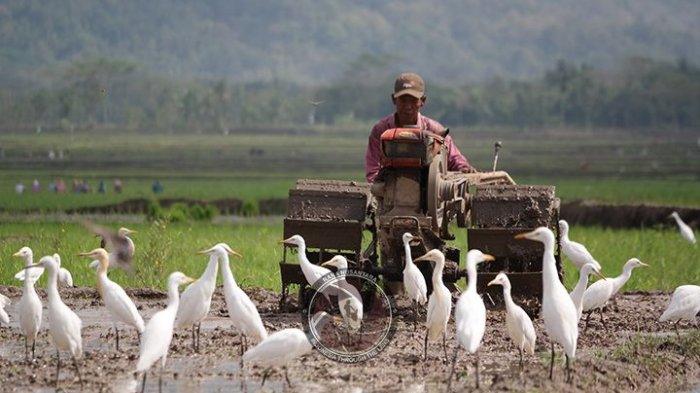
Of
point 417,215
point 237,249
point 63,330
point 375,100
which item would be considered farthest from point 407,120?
point 375,100

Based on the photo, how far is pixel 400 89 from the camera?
39.2 ft

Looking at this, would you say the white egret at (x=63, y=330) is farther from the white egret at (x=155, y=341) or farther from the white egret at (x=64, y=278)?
the white egret at (x=64, y=278)

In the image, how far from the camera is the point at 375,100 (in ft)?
377

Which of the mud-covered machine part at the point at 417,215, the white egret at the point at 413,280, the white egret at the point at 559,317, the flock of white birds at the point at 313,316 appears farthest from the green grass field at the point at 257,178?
the white egret at the point at 559,317

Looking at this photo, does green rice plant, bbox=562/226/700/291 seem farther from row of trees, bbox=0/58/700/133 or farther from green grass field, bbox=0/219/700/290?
row of trees, bbox=0/58/700/133

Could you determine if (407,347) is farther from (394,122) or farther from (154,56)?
(154,56)

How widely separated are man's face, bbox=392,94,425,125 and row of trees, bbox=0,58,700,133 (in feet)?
239

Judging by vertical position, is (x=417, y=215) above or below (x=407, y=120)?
below

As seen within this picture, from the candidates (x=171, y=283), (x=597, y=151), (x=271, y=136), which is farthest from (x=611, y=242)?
(x=271, y=136)

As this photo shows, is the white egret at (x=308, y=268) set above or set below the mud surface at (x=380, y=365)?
above

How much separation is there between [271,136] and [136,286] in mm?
85770

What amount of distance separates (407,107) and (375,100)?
103 m

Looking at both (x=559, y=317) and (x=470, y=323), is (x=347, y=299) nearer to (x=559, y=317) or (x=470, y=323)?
(x=470, y=323)

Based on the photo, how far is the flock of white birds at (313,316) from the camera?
29.2 ft
